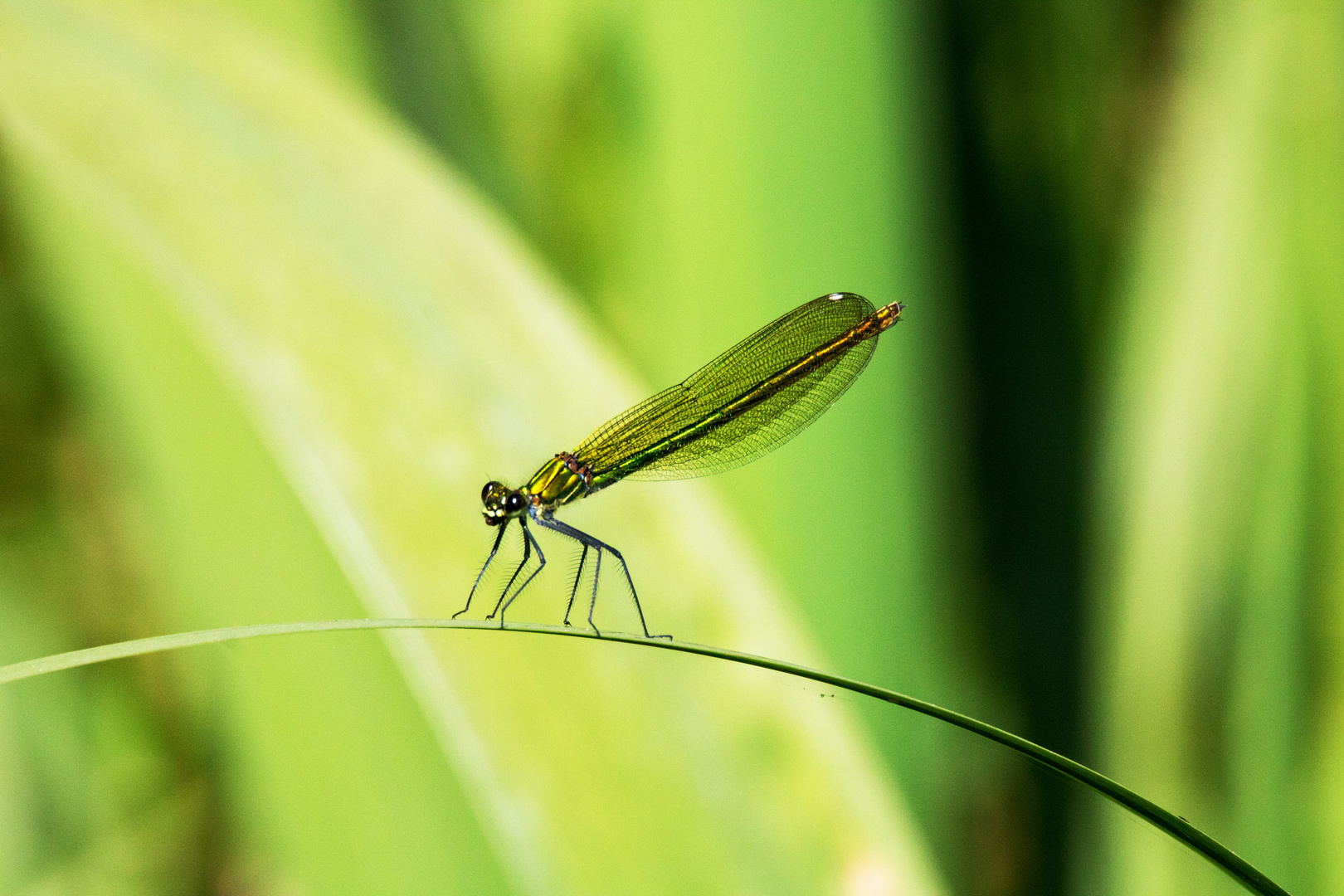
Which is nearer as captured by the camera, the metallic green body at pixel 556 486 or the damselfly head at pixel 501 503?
the damselfly head at pixel 501 503

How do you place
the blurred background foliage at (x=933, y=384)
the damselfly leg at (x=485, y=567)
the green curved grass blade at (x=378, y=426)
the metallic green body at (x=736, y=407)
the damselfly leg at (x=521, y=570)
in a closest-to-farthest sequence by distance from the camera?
1. the green curved grass blade at (x=378, y=426)
2. the damselfly leg at (x=485, y=567)
3. the damselfly leg at (x=521, y=570)
4. the blurred background foliage at (x=933, y=384)
5. the metallic green body at (x=736, y=407)

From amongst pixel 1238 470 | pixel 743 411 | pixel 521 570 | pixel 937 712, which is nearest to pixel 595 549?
pixel 521 570

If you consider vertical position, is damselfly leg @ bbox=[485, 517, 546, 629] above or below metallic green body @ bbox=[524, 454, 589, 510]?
below

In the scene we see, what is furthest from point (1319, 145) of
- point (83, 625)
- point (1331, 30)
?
point (83, 625)

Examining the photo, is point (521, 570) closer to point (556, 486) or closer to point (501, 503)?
point (501, 503)

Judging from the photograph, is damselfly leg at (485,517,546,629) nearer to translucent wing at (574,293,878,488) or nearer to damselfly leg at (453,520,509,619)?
damselfly leg at (453,520,509,619)

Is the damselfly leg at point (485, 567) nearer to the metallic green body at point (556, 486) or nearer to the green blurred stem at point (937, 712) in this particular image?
the metallic green body at point (556, 486)

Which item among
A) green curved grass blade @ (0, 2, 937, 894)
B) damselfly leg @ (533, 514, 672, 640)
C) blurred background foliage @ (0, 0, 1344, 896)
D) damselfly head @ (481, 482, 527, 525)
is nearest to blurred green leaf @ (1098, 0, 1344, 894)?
blurred background foliage @ (0, 0, 1344, 896)

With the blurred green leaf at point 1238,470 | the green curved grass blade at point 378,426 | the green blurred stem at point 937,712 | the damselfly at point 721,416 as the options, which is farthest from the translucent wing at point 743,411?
the green blurred stem at point 937,712
